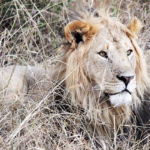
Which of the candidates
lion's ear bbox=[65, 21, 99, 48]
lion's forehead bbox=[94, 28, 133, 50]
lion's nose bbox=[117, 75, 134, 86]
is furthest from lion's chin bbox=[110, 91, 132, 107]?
lion's ear bbox=[65, 21, 99, 48]

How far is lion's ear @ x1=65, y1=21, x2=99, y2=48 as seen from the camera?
3201mm

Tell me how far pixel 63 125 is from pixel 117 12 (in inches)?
116

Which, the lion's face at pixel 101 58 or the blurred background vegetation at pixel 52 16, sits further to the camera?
the blurred background vegetation at pixel 52 16

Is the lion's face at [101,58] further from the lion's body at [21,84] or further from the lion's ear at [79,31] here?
the lion's body at [21,84]

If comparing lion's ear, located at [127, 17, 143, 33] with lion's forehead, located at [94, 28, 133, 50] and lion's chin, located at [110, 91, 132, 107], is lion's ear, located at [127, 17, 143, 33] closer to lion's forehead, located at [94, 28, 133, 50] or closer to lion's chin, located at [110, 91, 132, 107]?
lion's forehead, located at [94, 28, 133, 50]

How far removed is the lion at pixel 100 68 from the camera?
10.3ft

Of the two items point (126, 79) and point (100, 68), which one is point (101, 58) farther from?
point (126, 79)

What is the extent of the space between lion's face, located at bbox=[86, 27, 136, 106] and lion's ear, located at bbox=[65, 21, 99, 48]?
9 centimetres

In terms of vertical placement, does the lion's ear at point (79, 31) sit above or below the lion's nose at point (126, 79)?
above

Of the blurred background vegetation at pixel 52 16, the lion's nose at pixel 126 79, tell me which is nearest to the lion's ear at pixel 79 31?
the lion's nose at pixel 126 79

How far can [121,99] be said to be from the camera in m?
3.02

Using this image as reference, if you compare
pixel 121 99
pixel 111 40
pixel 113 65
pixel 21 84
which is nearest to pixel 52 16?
pixel 21 84

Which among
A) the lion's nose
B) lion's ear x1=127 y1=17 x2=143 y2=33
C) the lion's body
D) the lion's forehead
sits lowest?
the lion's body

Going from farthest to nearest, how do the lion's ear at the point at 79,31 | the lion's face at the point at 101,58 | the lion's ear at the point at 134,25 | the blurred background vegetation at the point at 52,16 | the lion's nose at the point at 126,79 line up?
the blurred background vegetation at the point at 52,16 → the lion's ear at the point at 134,25 → the lion's ear at the point at 79,31 → the lion's face at the point at 101,58 → the lion's nose at the point at 126,79
